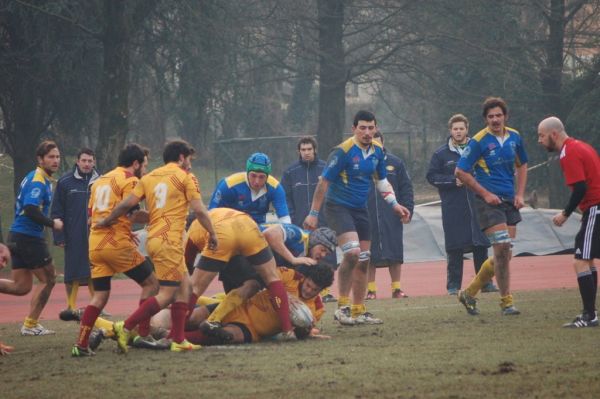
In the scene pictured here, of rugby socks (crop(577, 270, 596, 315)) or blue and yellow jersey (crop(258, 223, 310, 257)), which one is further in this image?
blue and yellow jersey (crop(258, 223, 310, 257))

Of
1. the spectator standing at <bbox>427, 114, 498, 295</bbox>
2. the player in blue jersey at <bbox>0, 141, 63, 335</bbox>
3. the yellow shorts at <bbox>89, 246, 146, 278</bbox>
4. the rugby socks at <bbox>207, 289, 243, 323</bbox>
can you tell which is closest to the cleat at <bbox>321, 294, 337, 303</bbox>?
the spectator standing at <bbox>427, 114, 498, 295</bbox>

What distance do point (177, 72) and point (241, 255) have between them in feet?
60.8

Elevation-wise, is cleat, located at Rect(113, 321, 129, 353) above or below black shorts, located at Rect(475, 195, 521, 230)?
below

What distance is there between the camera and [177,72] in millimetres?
28688

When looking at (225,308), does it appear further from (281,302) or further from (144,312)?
(144,312)

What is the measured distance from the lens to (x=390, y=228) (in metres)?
16.9

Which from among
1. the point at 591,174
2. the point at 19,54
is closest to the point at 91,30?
the point at 19,54

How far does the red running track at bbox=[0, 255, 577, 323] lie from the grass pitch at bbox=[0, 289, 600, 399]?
528cm

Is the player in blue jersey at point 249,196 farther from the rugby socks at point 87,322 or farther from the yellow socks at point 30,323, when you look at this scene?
the yellow socks at point 30,323

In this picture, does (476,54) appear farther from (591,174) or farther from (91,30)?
(591,174)

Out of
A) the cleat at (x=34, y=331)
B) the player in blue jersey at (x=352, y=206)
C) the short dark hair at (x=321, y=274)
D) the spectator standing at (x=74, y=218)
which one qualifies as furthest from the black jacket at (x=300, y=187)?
the short dark hair at (x=321, y=274)

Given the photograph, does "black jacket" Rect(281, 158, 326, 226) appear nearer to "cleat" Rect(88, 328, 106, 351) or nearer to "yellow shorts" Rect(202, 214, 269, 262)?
"yellow shorts" Rect(202, 214, 269, 262)

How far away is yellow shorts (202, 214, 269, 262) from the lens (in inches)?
405

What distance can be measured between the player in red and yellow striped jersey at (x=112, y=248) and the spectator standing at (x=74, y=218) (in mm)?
4052
